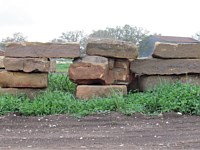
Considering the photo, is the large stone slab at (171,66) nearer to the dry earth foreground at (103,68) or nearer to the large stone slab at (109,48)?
the dry earth foreground at (103,68)

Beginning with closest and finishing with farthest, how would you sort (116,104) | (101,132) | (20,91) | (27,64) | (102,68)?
(101,132) < (116,104) < (102,68) < (27,64) < (20,91)

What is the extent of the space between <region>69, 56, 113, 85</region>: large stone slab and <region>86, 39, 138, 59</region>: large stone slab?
0.44ft

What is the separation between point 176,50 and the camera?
7.88 metres

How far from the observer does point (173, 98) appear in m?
6.75

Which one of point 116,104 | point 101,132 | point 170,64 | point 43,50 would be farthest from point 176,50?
point 101,132

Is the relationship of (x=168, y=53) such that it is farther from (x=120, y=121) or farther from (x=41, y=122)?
(x=41, y=122)

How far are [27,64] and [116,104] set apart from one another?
1.99 metres

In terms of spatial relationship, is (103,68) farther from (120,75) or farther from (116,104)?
(116,104)

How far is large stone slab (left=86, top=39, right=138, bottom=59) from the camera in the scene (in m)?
7.69

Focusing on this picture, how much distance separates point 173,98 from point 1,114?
9.10 feet

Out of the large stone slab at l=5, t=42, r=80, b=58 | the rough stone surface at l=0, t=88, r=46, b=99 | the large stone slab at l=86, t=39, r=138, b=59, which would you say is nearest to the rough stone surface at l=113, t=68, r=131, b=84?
the large stone slab at l=86, t=39, r=138, b=59

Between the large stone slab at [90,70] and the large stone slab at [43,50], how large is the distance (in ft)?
0.83

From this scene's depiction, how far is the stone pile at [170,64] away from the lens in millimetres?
7863

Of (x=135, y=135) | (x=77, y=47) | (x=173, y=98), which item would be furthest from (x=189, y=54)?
(x=135, y=135)
